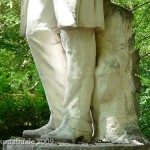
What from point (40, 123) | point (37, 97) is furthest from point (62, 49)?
point (37, 97)

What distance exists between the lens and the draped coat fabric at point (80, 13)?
4102mm

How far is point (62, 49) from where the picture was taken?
4484 mm

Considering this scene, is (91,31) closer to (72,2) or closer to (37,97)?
(72,2)

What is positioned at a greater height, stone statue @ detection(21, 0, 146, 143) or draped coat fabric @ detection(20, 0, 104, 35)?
draped coat fabric @ detection(20, 0, 104, 35)

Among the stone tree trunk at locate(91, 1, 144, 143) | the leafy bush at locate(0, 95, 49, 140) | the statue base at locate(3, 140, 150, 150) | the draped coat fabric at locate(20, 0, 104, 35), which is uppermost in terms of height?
the draped coat fabric at locate(20, 0, 104, 35)

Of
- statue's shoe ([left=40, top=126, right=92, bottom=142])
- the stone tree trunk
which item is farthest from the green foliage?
statue's shoe ([left=40, top=126, right=92, bottom=142])

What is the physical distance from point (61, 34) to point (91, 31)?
0.29 m

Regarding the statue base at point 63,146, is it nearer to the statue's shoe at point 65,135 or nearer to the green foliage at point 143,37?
the statue's shoe at point 65,135

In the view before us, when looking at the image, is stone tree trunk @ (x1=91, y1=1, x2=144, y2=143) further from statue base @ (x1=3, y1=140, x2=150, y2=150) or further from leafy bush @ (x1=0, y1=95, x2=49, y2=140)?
leafy bush @ (x1=0, y1=95, x2=49, y2=140)

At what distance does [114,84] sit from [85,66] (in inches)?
12.2

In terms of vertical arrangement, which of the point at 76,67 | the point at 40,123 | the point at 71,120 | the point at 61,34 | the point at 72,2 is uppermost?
the point at 72,2

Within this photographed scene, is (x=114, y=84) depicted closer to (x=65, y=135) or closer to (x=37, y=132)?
(x=65, y=135)

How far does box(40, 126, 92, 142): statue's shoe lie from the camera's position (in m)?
4.02

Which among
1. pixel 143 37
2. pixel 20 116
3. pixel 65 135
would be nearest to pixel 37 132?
pixel 65 135
